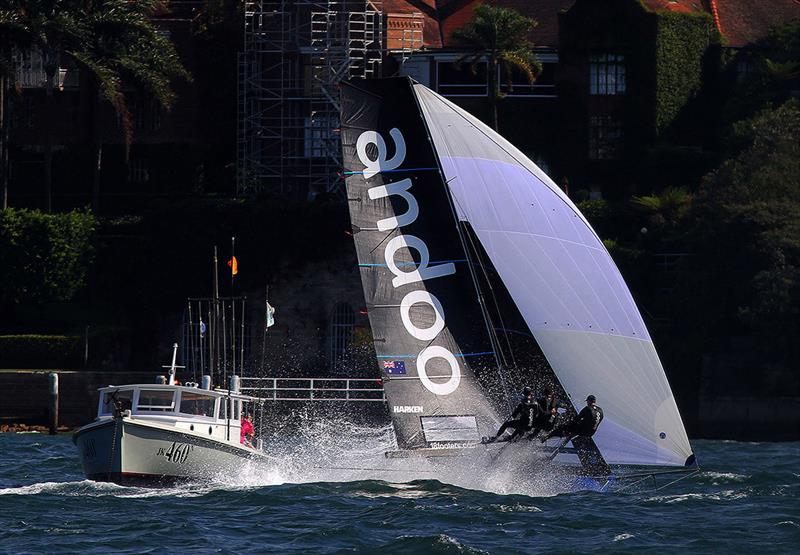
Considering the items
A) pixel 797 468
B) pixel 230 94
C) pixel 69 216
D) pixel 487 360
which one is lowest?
pixel 797 468

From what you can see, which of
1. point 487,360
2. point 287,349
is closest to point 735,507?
point 487,360

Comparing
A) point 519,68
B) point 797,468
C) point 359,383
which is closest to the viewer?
point 797,468

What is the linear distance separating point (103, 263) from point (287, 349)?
278 inches

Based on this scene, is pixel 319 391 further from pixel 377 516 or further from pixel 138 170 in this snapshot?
pixel 377 516

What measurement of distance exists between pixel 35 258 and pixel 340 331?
956cm

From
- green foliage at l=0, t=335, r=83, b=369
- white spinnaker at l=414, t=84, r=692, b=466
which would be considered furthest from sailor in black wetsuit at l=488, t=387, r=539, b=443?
green foliage at l=0, t=335, r=83, b=369

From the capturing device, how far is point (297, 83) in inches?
2205

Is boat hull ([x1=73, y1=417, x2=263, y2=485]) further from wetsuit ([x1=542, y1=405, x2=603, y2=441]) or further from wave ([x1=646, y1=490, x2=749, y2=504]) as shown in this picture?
wave ([x1=646, y1=490, x2=749, y2=504])

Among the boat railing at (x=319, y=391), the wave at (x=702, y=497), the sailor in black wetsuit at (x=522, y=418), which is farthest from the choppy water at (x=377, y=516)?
the boat railing at (x=319, y=391)

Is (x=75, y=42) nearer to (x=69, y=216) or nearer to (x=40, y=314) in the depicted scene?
(x=69, y=216)

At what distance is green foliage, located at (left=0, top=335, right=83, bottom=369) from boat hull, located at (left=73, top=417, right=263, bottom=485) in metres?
18.6

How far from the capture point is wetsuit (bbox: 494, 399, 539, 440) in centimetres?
2614

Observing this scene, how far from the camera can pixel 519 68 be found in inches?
2179

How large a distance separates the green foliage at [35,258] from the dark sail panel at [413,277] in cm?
2450
